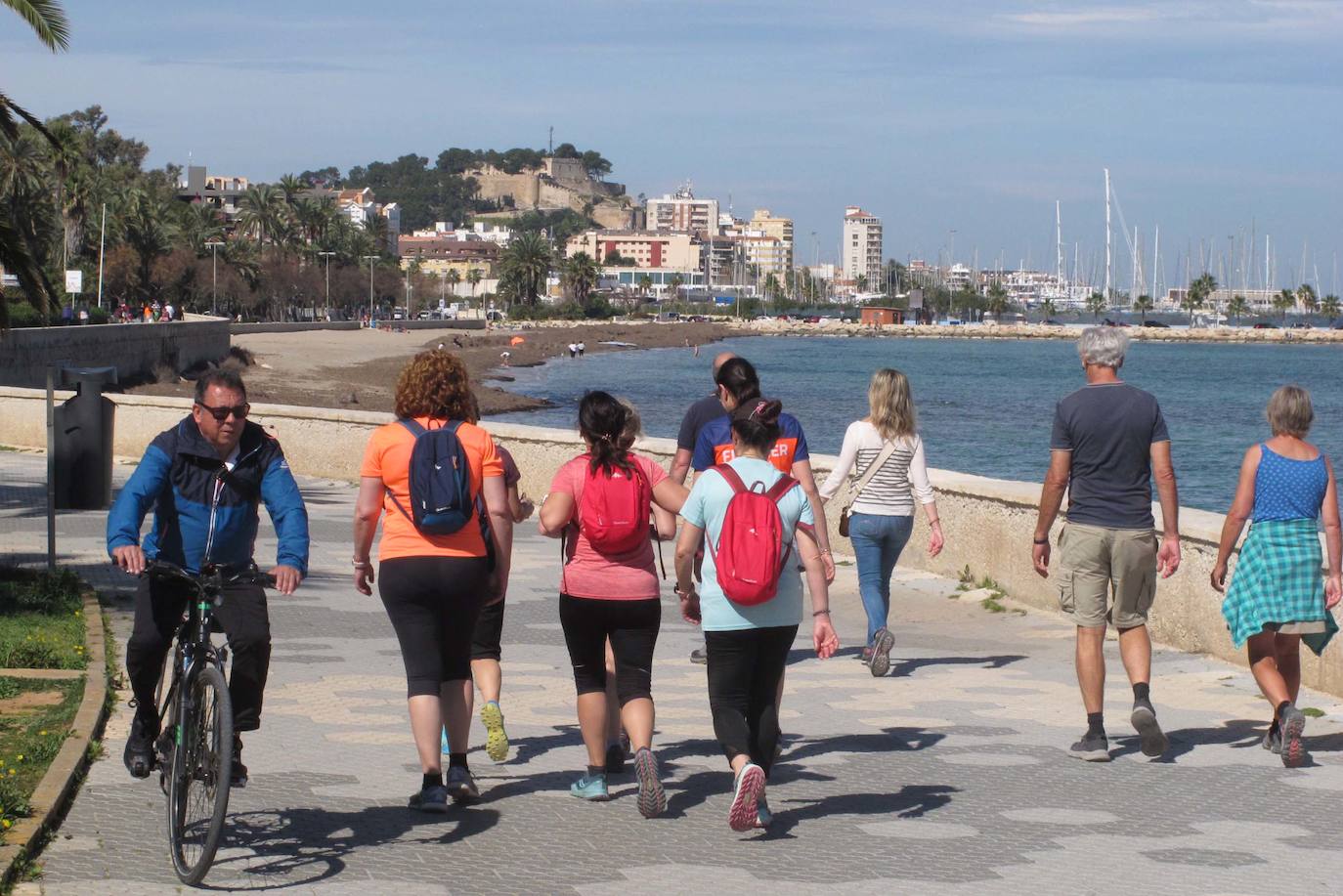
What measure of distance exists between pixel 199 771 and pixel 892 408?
4766 millimetres

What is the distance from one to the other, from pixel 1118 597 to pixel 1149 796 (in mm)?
963

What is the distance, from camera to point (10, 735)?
6887 mm

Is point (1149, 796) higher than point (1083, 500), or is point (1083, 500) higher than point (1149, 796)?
point (1083, 500)

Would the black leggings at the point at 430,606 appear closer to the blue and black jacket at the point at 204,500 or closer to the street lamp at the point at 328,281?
the blue and black jacket at the point at 204,500

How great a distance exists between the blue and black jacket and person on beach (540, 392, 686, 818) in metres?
0.93

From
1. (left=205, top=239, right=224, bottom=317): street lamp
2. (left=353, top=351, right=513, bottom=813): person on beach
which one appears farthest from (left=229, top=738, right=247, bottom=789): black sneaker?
(left=205, top=239, right=224, bottom=317): street lamp

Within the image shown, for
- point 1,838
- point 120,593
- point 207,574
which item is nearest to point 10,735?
point 1,838

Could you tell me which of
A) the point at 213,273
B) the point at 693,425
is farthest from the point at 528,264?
the point at 693,425

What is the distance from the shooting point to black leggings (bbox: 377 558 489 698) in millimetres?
5902

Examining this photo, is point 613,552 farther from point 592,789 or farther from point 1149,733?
point 1149,733

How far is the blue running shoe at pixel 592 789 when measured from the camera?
20.7 ft

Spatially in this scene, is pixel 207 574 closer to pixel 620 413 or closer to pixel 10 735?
pixel 620 413

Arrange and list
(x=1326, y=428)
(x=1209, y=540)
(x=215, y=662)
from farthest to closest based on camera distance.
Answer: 1. (x=1326, y=428)
2. (x=1209, y=540)
3. (x=215, y=662)

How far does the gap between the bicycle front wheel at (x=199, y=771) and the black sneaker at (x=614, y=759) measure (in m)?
1.92
